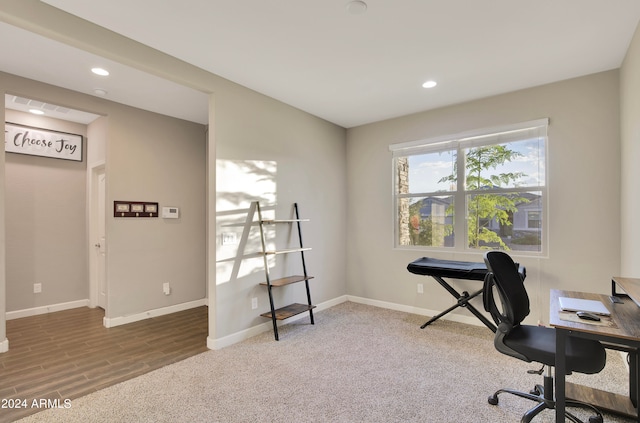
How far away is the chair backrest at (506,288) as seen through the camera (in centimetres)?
201

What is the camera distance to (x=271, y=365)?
9.15 feet

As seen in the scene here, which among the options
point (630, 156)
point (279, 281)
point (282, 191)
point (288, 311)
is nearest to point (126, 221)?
point (282, 191)

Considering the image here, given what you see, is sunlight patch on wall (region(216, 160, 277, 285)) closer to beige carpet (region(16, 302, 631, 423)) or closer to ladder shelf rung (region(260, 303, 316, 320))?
ladder shelf rung (region(260, 303, 316, 320))

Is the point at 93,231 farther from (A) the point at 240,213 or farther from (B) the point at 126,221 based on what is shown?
(A) the point at 240,213

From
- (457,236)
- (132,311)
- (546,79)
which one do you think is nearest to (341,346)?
(457,236)

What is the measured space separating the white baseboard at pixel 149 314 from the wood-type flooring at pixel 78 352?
8 centimetres

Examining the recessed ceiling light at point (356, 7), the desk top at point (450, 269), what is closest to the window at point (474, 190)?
the desk top at point (450, 269)

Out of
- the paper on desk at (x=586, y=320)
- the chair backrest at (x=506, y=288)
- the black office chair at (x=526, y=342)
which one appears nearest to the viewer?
the paper on desk at (x=586, y=320)

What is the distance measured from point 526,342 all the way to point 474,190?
2.27 metres

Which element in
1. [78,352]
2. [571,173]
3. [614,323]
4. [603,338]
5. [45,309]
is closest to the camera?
[603,338]

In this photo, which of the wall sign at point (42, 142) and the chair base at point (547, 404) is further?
the wall sign at point (42, 142)

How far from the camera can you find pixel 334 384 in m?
2.47

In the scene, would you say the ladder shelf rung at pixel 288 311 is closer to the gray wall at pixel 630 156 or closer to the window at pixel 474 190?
the window at pixel 474 190

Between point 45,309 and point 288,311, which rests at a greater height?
point 288,311
